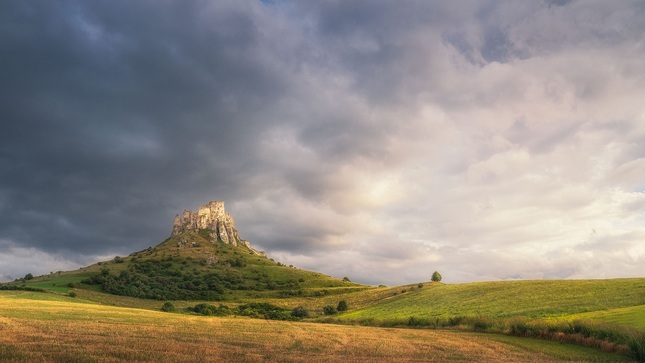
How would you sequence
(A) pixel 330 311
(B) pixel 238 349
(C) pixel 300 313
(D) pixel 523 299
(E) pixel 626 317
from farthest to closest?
1. (A) pixel 330 311
2. (C) pixel 300 313
3. (D) pixel 523 299
4. (E) pixel 626 317
5. (B) pixel 238 349

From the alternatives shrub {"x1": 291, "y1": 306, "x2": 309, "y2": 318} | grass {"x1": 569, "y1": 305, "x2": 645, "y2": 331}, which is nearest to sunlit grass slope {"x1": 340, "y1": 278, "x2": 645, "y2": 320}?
grass {"x1": 569, "y1": 305, "x2": 645, "y2": 331}

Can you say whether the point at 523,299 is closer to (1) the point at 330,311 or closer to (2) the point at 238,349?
(1) the point at 330,311

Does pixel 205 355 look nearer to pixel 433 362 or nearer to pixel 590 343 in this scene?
pixel 433 362

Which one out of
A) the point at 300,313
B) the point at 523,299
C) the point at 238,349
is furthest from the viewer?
the point at 300,313

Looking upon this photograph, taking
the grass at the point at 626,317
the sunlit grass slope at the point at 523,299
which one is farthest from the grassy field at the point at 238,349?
the sunlit grass slope at the point at 523,299

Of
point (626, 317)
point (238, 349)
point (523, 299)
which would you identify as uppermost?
point (523, 299)

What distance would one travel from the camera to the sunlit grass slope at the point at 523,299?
211 feet

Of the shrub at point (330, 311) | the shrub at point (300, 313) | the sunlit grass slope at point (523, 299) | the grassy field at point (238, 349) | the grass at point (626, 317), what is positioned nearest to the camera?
the grassy field at point (238, 349)

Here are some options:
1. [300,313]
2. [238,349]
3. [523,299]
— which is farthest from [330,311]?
[238,349]

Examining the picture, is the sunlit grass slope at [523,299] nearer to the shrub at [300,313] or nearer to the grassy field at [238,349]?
the shrub at [300,313]

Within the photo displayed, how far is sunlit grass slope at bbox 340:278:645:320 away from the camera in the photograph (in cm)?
6425

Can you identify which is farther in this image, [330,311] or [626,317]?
[330,311]

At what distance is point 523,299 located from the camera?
80.6 meters

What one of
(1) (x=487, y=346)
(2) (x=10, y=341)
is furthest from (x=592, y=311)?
(2) (x=10, y=341)
